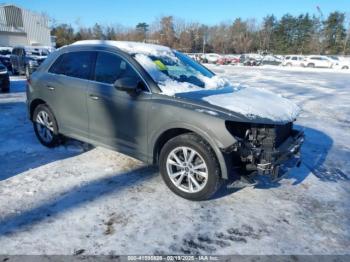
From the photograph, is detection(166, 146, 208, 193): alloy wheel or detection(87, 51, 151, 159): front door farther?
detection(87, 51, 151, 159): front door

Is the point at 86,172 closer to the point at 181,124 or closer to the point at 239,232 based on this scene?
the point at 181,124

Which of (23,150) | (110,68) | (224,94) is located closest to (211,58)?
(23,150)

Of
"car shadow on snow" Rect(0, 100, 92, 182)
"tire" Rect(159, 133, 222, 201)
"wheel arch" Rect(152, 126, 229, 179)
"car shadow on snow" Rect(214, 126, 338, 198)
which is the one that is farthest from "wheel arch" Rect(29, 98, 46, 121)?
"car shadow on snow" Rect(214, 126, 338, 198)

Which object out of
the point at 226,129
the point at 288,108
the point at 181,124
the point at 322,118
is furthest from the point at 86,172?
the point at 322,118

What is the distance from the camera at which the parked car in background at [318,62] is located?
127ft

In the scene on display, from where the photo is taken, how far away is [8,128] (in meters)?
6.58

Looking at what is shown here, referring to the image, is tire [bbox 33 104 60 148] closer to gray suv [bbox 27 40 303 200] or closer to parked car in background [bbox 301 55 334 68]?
gray suv [bbox 27 40 303 200]

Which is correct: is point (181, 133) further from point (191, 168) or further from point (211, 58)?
point (211, 58)

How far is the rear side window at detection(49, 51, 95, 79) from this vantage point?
460cm

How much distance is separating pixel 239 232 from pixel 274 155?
92 centimetres

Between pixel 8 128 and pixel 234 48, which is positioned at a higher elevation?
pixel 234 48

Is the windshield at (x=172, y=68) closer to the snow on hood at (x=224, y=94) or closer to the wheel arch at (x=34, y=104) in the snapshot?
the snow on hood at (x=224, y=94)

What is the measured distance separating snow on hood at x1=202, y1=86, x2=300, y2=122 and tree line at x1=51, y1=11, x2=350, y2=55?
67.3 metres

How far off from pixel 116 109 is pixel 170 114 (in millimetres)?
884
